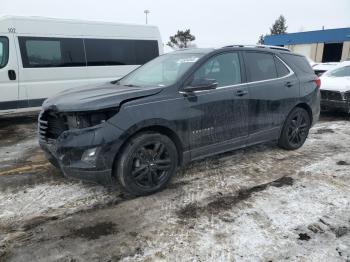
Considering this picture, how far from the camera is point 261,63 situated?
17.5ft

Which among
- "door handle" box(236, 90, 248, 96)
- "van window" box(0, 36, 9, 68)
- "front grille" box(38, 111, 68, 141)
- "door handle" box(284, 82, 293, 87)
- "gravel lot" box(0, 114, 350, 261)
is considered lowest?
"gravel lot" box(0, 114, 350, 261)

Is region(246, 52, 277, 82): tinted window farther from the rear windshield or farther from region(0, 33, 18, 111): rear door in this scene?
→ region(0, 33, 18, 111): rear door

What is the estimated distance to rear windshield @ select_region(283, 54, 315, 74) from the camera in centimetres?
583

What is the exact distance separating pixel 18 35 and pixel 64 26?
3.55ft

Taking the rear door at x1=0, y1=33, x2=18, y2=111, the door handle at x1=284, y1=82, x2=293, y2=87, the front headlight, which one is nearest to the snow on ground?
the front headlight

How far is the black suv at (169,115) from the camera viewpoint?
12.5 ft

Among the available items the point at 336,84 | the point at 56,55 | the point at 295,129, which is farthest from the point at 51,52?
the point at 336,84

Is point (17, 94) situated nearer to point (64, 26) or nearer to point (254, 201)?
point (64, 26)

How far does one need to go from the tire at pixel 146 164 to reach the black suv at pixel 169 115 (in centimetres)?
1

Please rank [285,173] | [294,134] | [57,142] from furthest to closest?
[294,134]
[285,173]
[57,142]

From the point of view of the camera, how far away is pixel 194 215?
147 inches

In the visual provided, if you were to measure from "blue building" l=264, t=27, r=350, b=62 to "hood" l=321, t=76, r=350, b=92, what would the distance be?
28.0 meters

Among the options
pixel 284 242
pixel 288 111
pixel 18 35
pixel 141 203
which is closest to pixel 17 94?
pixel 18 35

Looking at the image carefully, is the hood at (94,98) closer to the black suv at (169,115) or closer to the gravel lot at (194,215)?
the black suv at (169,115)
